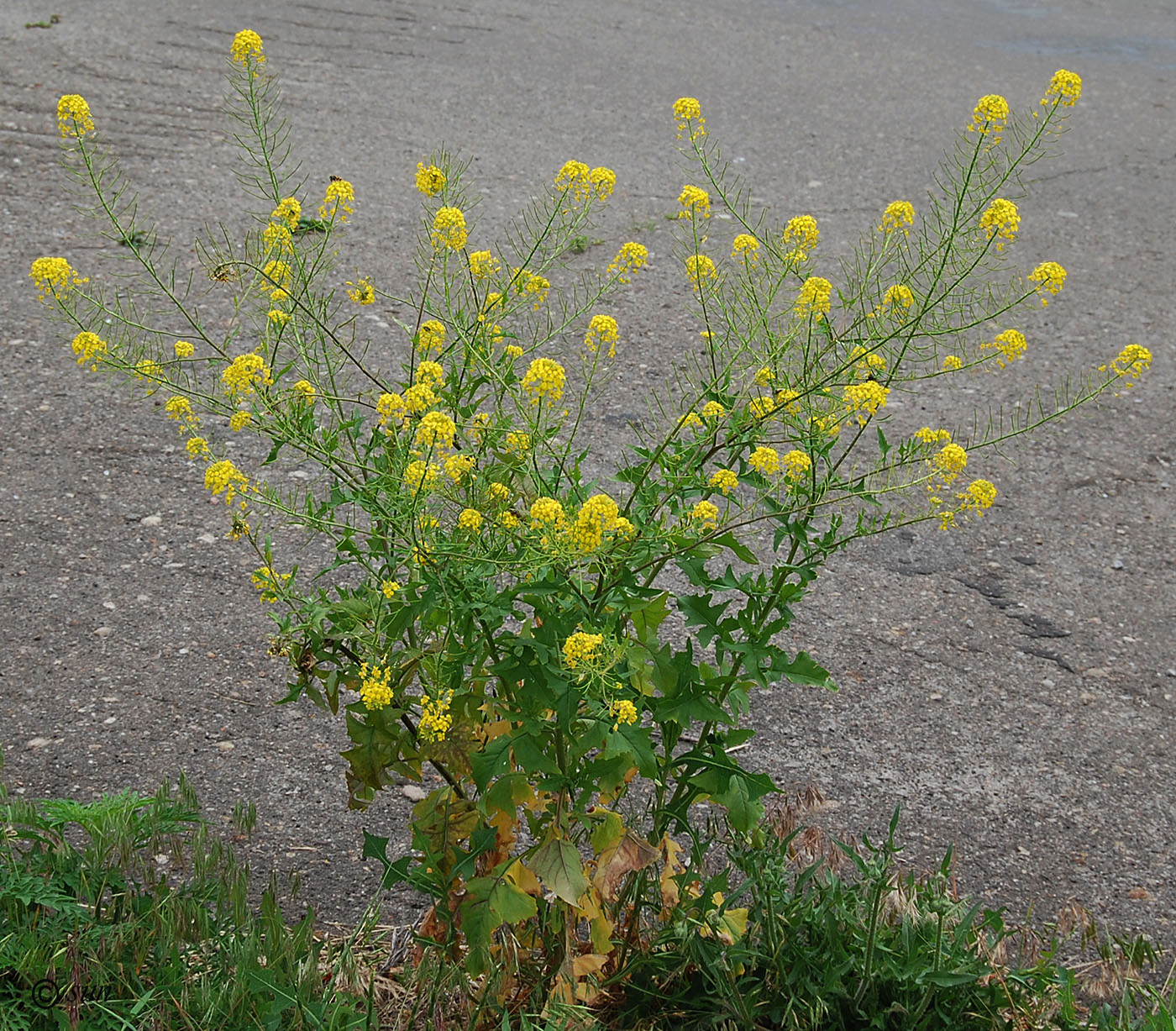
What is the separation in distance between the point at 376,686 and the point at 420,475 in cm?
35

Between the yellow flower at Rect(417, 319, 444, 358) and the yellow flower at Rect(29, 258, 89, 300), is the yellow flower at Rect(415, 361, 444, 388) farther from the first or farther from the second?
the yellow flower at Rect(29, 258, 89, 300)

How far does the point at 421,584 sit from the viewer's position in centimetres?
205

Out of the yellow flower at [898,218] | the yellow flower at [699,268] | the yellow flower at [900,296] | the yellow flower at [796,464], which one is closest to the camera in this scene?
the yellow flower at [796,464]

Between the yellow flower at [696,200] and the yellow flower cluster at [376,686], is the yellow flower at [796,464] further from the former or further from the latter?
the yellow flower cluster at [376,686]

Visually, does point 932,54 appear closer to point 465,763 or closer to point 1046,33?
point 1046,33

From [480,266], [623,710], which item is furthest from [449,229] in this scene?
[623,710]

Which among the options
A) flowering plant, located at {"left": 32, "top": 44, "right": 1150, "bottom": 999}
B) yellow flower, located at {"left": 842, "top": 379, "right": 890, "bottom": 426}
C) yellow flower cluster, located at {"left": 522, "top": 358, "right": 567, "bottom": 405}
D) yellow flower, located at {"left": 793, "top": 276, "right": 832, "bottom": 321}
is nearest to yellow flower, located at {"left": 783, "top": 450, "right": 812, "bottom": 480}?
flowering plant, located at {"left": 32, "top": 44, "right": 1150, "bottom": 999}

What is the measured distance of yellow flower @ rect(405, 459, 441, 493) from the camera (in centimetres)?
196

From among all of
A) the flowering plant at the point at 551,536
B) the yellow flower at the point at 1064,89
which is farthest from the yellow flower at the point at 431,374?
the yellow flower at the point at 1064,89

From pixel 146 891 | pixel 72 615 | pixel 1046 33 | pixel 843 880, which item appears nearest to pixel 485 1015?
pixel 146 891

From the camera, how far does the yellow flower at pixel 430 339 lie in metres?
2.30

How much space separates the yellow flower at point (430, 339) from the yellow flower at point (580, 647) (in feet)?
2.33

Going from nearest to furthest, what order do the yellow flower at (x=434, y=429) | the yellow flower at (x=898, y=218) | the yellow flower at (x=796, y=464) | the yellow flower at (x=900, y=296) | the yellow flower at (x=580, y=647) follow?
the yellow flower at (x=580, y=647)
the yellow flower at (x=434, y=429)
the yellow flower at (x=796, y=464)
the yellow flower at (x=900, y=296)
the yellow flower at (x=898, y=218)

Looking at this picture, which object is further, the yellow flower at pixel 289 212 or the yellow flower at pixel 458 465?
the yellow flower at pixel 289 212
